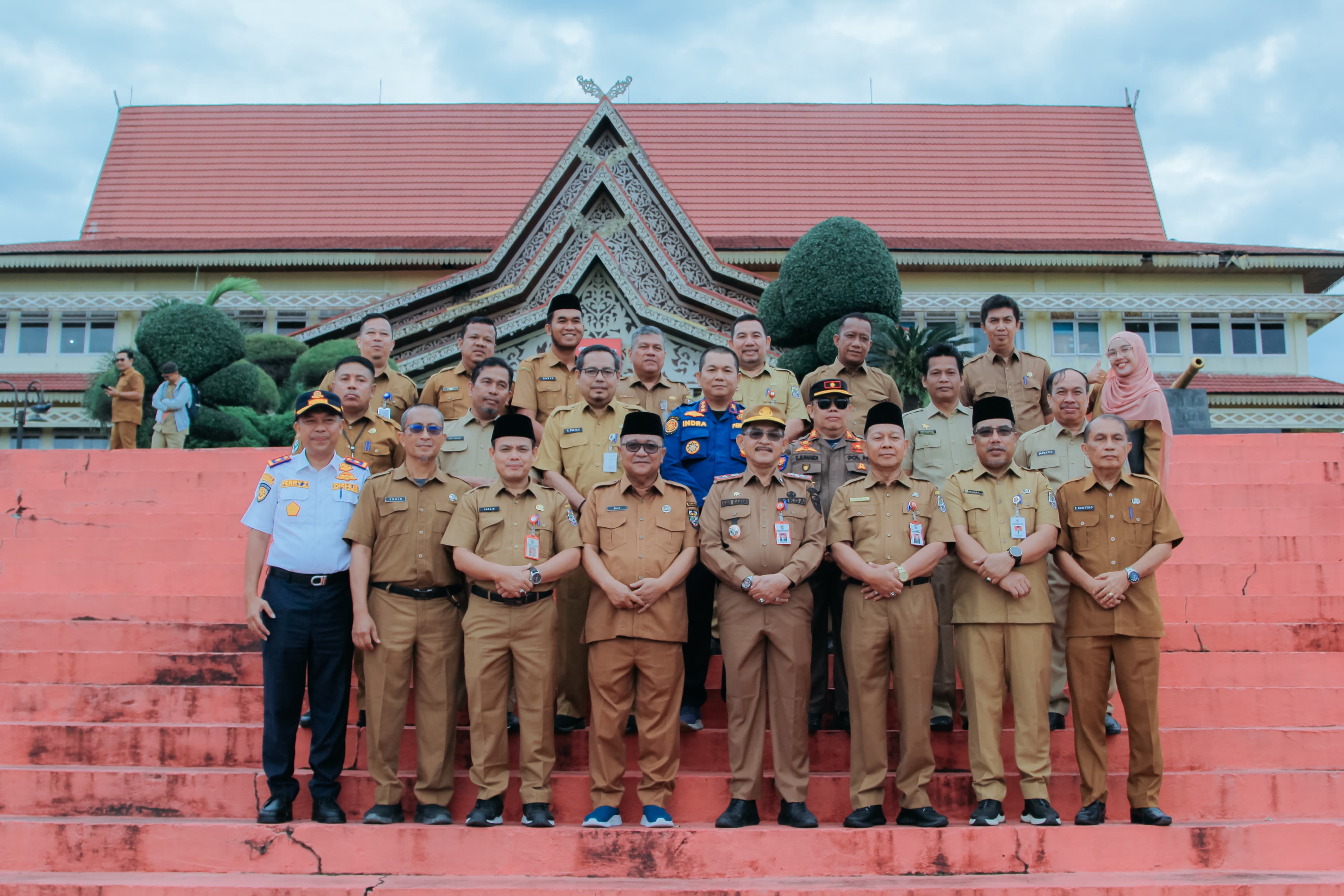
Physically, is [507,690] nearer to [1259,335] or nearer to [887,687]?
[887,687]

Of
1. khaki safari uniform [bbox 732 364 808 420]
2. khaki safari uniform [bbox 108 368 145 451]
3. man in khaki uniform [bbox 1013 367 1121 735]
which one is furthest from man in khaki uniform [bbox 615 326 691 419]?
khaki safari uniform [bbox 108 368 145 451]

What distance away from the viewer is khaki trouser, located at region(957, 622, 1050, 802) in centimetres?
424

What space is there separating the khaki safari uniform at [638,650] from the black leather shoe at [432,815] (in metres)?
0.62

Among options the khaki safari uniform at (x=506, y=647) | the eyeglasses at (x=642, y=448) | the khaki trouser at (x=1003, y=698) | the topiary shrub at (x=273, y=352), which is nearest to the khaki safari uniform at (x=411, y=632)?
the khaki safari uniform at (x=506, y=647)

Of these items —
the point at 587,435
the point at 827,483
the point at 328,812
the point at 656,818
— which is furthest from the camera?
the point at 587,435

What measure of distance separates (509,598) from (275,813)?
1311 mm

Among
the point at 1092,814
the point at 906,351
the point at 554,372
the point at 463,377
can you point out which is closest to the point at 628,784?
the point at 1092,814

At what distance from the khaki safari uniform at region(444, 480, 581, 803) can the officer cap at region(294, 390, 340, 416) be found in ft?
2.57

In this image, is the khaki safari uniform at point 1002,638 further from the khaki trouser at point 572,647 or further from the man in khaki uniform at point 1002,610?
the khaki trouser at point 572,647

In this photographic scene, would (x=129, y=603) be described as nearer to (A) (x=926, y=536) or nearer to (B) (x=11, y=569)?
(B) (x=11, y=569)

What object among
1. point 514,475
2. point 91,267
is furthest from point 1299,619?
point 91,267

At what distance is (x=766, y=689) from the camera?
4.39 m

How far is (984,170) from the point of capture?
863 inches

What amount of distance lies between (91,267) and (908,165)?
16531 millimetres
